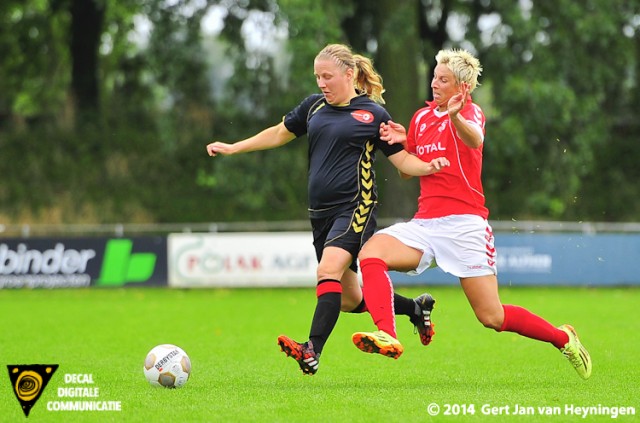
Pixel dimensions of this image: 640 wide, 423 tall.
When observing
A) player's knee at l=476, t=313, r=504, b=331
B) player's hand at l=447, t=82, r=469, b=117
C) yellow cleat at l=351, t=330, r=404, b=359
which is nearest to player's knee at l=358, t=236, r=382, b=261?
yellow cleat at l=351, t=330, r=404, b=359

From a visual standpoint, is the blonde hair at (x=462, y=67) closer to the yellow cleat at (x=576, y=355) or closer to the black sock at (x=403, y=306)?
the black sock at (x=403, y=306)

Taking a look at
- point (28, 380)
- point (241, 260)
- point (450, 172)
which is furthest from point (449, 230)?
point (241, 260)

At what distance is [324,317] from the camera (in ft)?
24.8

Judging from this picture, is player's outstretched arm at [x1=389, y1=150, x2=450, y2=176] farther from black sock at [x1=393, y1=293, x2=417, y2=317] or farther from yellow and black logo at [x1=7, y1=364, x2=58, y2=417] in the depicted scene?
yellow and black logo at [x1=7, y1=364, x2=58, y2=417]

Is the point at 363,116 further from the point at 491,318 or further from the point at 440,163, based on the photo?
the point at 491,318

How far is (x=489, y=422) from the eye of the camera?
6094 millimetres

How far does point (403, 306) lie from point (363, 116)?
56.5 inches

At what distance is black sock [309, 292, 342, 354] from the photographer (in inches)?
295

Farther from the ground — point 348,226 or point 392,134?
point 392,134

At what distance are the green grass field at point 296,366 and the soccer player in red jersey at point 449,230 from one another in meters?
0.53

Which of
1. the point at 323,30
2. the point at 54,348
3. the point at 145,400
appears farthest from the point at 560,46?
the point at 145,400

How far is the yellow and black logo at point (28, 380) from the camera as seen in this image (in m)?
6.54

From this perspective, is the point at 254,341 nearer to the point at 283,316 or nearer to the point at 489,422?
the point at 283,316

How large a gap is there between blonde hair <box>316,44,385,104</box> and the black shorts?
0.84 m
